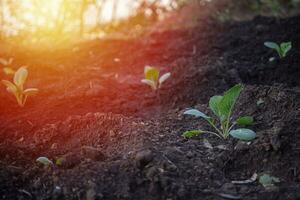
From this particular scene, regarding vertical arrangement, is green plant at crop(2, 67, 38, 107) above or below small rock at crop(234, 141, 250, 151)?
above

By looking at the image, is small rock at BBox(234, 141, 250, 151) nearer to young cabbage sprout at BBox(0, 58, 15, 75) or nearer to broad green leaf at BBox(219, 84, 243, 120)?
broad green leaf at BBox(219, 84, 243, 120)

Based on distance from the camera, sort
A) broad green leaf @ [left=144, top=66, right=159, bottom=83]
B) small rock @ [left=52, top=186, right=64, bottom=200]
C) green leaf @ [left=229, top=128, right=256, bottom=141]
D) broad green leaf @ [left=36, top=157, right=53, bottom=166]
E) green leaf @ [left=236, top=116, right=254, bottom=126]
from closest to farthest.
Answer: small rock @ [left=52, top=186, right=64, bottom=200] → broad green leaf @ [left=36, top=157, right=53, bottom=166] → green leaf @ [left=229, top=128, right=256, bottom=141] → green leaf @ [left=236, top=116, right=254, bottom=126] → broad green leaf @ [left=144, top=66, right=159, bottom=83]

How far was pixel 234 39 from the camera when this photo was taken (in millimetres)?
5449

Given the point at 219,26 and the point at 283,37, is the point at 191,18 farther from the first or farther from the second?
the point at 283,37

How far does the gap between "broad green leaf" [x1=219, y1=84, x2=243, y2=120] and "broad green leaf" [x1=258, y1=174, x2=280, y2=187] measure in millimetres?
531

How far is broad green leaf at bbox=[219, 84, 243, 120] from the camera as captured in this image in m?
2.77

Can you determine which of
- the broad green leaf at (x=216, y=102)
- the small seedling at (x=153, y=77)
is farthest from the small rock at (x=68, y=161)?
the small seedling at (x=153, y=77)

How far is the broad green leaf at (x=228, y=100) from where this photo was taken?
2771 millimetres

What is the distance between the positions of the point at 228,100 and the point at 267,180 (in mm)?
603

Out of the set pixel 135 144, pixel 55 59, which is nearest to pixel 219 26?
pixel 55 59

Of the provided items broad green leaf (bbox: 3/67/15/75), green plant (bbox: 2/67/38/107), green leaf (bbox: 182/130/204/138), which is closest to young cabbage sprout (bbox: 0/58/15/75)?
broad green leaf (bbox: 3/67/15/75)

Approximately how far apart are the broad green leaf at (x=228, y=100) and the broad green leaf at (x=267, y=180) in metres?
0.53

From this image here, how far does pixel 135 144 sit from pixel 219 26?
12.9 feet

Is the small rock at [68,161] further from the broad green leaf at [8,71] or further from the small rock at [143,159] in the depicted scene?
the broad green leaf at [8,71]
